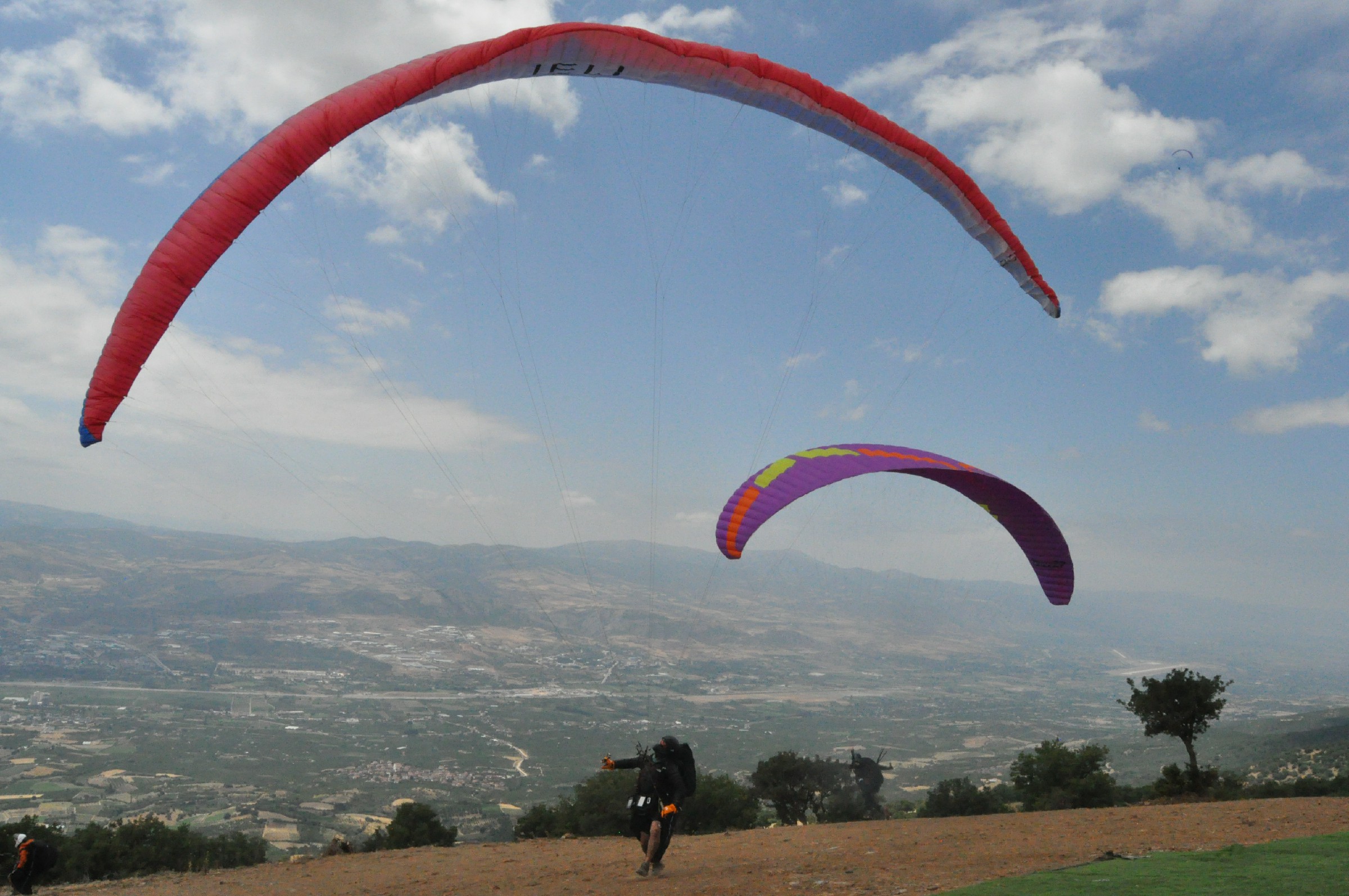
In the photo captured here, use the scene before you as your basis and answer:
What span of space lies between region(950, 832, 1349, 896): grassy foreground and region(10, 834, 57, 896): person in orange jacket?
9.99 meters

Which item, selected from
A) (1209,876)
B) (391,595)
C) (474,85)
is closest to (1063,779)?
(1209,876)

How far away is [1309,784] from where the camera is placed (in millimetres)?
17312

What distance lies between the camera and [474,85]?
32.4 feet

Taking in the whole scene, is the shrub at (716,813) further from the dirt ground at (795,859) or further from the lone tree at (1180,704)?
the lone tree at (1180,704)

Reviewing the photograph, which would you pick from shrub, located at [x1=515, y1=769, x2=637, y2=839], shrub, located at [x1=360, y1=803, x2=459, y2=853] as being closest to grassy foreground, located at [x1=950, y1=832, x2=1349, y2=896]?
shrub, located at [x1=515, y1=769, x2=637, y2=839]

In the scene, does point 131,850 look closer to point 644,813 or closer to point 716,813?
point 716,813

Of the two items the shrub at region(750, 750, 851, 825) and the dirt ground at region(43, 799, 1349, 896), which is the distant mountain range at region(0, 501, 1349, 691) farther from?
the dirt ground at region(43, 799, 1349, 896)

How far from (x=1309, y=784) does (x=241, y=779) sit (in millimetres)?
58073

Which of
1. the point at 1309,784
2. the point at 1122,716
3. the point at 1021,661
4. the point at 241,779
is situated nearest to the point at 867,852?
the point at 1309,784

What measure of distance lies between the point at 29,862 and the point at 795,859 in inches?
354

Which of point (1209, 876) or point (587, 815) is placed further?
point (587, 815)

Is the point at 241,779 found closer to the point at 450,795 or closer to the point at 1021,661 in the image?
the point at 450,795

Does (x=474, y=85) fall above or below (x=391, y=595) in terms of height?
above

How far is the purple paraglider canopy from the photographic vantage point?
11.6 metres
